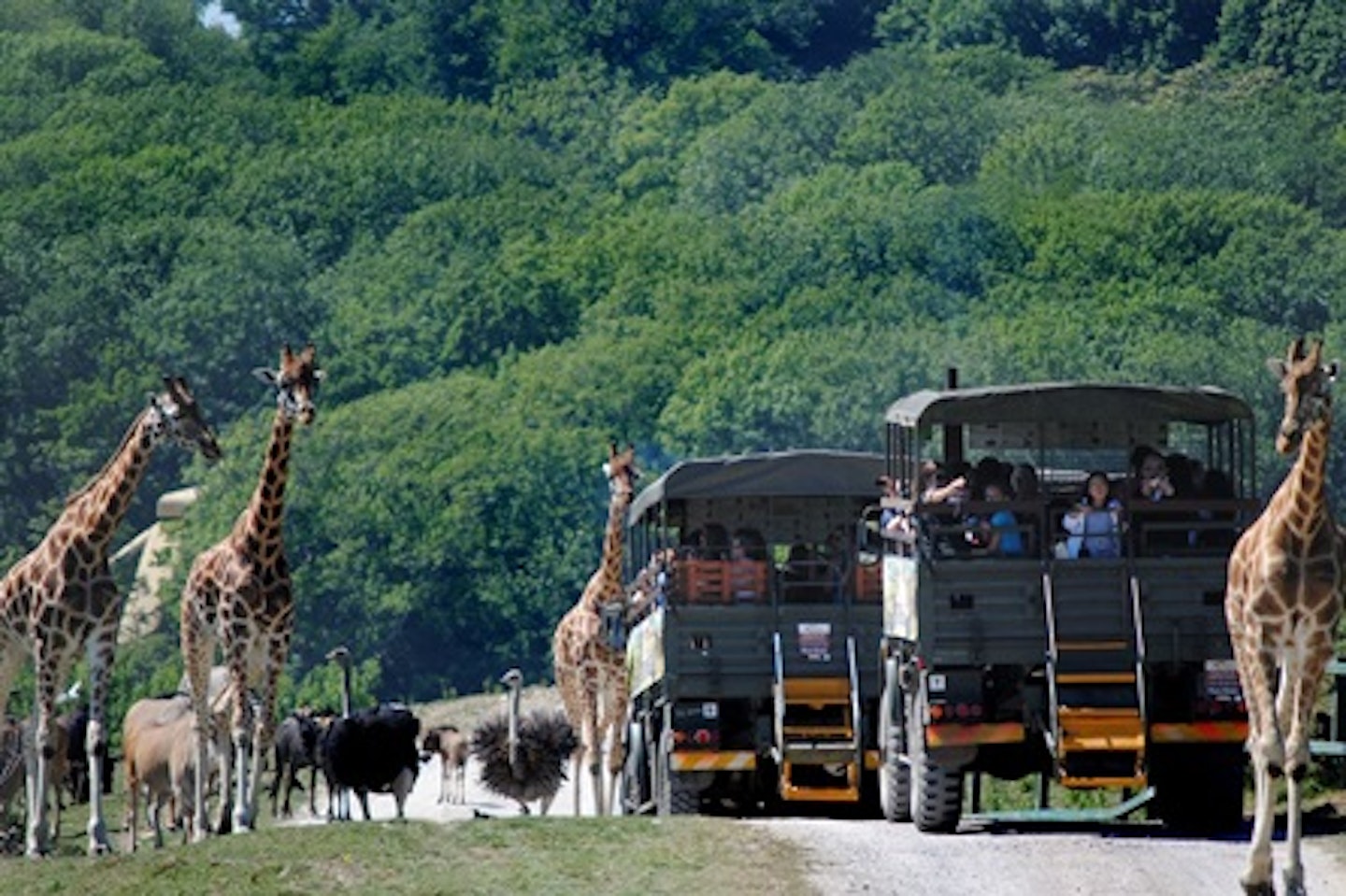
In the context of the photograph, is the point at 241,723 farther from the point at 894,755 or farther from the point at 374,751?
the point at 894,755

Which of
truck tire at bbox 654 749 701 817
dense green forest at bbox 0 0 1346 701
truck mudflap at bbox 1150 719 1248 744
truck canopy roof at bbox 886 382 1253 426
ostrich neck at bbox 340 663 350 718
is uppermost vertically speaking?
dense green forest at bbox 0 0 1346 701

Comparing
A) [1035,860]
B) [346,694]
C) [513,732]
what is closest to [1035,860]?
[1035,860]

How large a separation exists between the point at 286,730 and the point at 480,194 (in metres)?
123

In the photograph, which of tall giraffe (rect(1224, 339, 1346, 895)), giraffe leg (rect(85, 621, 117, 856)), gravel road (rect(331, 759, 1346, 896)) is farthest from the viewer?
giraffe leg (rect(85, 621, 117, 856))

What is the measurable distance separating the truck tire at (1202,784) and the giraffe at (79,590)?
307 inches

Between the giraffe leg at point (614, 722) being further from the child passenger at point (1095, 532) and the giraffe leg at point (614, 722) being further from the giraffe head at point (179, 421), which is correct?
the child passenger at point (1095, 532)

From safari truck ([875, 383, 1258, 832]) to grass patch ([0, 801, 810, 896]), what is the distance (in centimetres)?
191

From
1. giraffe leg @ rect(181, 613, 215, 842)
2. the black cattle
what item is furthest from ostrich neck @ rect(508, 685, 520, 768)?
giraffe leg @ rect(181, 613, 215, 842)

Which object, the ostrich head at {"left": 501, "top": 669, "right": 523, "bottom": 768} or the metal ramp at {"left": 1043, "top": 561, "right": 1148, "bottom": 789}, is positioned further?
the ostrich head at {"left": 501, "top": 669, "right": 523, "bottom": 768}

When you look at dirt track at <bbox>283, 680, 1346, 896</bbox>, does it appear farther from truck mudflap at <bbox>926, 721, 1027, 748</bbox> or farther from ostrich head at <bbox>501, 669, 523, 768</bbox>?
ostrich head at <bbox>501, 669, 523, 768</bbox>

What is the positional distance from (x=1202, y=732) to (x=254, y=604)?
7934 millimetres

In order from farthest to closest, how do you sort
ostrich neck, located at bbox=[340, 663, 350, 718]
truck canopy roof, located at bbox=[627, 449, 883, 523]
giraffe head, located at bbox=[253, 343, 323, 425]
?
ostrich neck, located at bbox=[340, 663, 350, 718], truck canopy roof, located at bbox=[627, 449, 883, 523], giraffe head, located at bbox=[253, 343, 323, 425]

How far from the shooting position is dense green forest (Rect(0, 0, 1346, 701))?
123m

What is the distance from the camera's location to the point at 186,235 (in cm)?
16988
